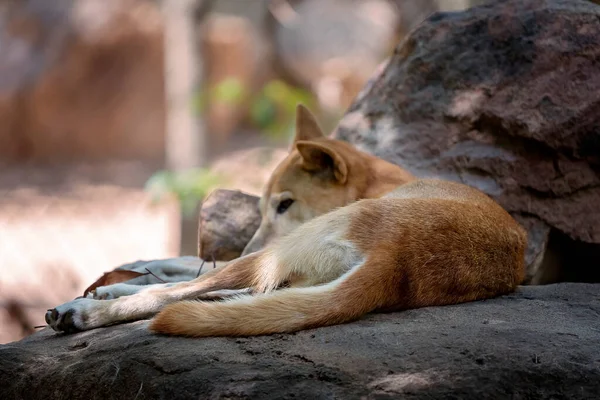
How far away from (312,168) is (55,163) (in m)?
10.5

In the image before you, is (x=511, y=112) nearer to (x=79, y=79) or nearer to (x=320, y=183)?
(x=320, y=183)

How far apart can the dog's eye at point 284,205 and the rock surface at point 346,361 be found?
169 centimetres

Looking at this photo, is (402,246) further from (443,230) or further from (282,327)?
(282,327)

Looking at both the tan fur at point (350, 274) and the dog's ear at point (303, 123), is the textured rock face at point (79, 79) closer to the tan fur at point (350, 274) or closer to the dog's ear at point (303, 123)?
the dog's ear at point (303, 123)

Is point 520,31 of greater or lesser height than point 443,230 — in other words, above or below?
above

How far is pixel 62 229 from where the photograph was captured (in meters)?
11.4

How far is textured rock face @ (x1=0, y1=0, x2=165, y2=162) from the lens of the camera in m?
13.6

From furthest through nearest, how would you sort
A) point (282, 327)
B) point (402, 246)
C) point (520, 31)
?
point (520, 31) → point (402, 246) → point (282, 327)

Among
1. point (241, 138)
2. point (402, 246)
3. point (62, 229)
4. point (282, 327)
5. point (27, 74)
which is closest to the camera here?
point (282, 327)

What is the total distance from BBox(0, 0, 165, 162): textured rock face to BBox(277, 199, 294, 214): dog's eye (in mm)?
10092

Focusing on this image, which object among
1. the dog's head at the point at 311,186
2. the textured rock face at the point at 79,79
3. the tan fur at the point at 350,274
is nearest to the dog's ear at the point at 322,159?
the dog's head at the point at 311,186

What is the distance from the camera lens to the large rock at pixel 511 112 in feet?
16.1

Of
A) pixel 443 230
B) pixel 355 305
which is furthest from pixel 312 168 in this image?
pixel 355 305

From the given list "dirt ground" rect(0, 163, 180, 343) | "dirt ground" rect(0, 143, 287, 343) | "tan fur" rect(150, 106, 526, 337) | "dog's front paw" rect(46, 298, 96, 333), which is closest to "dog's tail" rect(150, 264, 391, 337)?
"tan fur" rect(150, 106, 526, 337)
